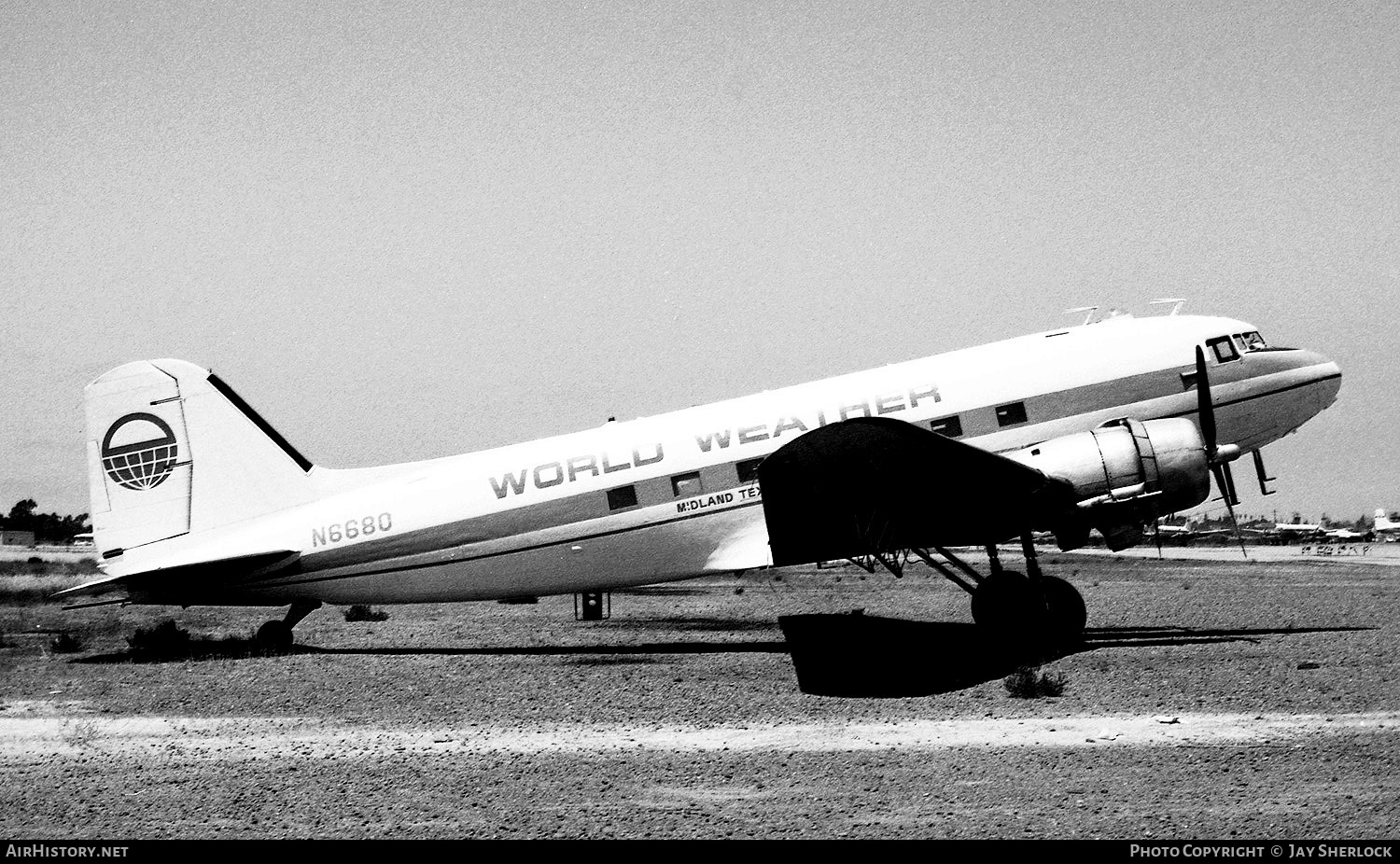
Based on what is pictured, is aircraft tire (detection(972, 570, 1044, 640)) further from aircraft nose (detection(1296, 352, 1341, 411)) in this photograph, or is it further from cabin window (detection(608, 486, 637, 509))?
aircraft nose (detection(1296, 352, 1341, 411))

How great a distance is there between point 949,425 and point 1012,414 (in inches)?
30.7

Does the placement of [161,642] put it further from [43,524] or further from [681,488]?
[43,524]

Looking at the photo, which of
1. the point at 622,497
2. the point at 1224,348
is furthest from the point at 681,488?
the point at 1224,348

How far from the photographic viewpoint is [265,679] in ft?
40.2

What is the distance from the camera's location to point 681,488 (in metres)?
13.5

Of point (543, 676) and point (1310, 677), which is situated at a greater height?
point (543, 676)

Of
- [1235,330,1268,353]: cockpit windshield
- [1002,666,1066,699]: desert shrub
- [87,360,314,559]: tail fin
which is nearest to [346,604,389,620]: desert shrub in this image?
[87,360,314,559]: tail fin

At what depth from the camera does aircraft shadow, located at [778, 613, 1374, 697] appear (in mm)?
11102

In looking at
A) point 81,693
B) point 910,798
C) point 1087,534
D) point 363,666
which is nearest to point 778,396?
point 1087,534

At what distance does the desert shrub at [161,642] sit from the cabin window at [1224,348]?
14023 mm

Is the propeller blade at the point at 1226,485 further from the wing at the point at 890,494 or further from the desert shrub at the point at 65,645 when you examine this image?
the desert shrub at the point at 65,645

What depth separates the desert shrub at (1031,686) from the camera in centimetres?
1020

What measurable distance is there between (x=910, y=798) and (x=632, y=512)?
7046mm
